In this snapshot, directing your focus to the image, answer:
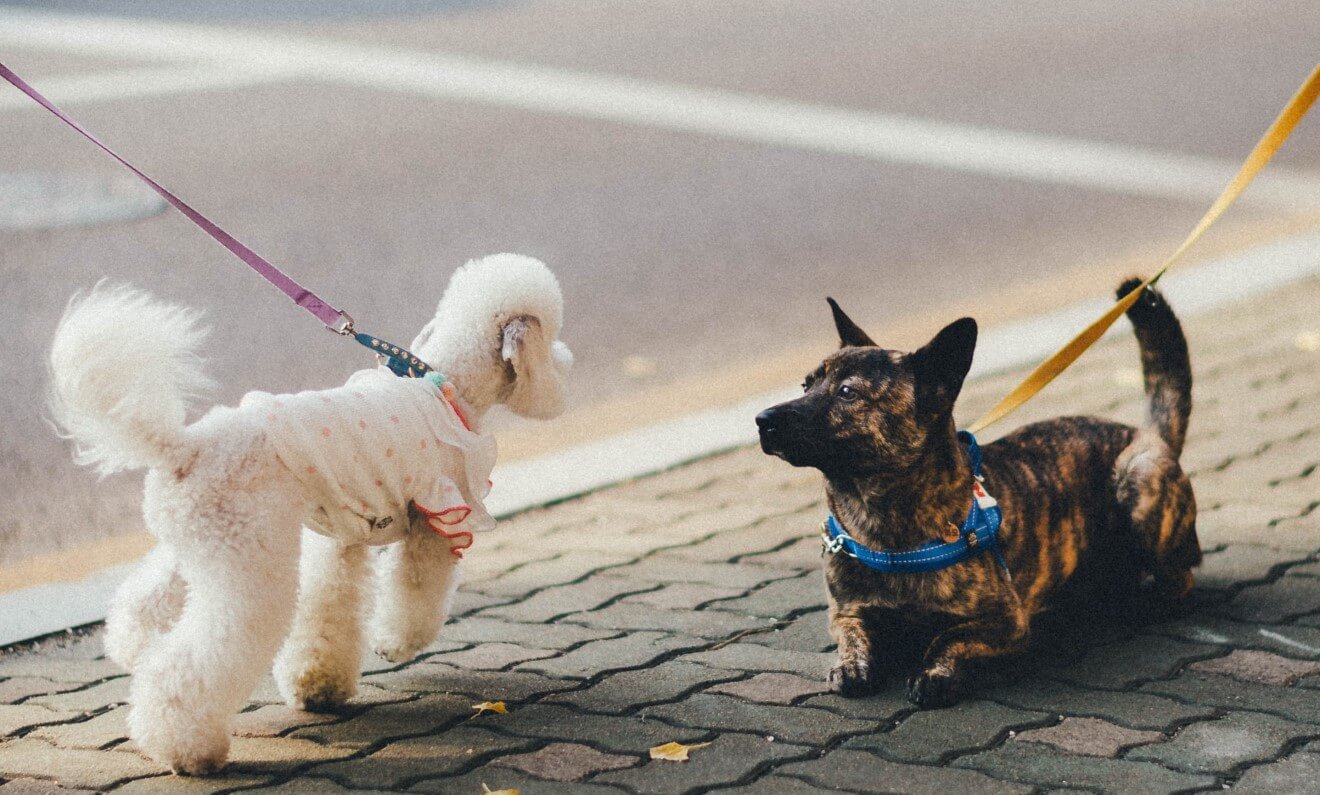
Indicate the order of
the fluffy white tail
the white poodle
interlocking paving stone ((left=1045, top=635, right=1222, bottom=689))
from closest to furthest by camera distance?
→ 1. the fluffy white tail
2. the white poodle
3. interlocking paving stone ((left=1045, top=635, right=1222, bottom=689))

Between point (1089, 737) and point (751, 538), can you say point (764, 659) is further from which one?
point (751, 538)

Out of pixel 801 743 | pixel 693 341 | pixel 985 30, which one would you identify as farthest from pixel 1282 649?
pixel 985 30

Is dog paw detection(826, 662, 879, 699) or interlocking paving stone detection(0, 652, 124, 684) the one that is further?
interlocking paving stone detection(0, 652, 124, 684)

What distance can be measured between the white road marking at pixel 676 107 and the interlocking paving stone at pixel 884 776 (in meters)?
7.03

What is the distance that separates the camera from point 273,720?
398 centimetres

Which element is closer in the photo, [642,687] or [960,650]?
[960,650]

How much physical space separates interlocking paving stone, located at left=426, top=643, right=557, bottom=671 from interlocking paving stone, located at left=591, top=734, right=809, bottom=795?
0.78m

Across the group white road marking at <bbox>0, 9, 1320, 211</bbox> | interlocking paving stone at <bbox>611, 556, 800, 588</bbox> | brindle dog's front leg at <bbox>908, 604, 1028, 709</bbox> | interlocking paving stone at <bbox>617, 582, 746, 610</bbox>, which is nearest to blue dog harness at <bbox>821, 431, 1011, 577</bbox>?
brindle dog's front leg at <bbox>908, 604, 1028, 709</bbox>

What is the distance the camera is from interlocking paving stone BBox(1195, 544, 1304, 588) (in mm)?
4746

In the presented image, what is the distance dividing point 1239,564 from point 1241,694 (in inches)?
39.2

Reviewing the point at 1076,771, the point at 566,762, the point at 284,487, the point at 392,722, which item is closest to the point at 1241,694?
the point at 1076,771

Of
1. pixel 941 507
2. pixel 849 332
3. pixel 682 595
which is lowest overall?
pixel 682 595

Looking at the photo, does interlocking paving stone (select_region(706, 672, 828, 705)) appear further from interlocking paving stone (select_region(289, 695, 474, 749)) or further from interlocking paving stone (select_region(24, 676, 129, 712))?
interlocking paving stone (select_region(24, 676, 129, 712))

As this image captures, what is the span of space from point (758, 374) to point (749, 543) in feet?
6.35
